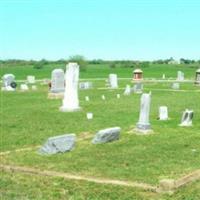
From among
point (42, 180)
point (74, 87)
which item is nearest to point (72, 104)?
point (74, 87)

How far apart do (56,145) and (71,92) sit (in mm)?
11638

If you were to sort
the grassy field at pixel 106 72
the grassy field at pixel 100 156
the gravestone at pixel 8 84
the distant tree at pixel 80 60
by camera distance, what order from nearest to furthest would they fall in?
the grassy field at pixel 100 156, the gravestone at pixel 8 84, the grassy field at pixel 106 72, the distant tree at pixel 80 60

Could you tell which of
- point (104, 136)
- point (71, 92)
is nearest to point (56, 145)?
point (104, 136)

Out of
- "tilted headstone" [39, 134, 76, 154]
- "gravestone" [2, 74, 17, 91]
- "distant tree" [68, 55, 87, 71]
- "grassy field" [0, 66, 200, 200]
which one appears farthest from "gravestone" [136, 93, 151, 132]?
"distant tree" [68, 55, 87, 71]

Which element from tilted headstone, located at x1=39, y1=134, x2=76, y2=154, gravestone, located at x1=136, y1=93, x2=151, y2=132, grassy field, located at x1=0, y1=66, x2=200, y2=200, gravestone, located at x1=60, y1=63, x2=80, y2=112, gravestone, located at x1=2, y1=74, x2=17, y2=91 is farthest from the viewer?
gravestone, located at x1=2, y1=74, x2=17, y2=91

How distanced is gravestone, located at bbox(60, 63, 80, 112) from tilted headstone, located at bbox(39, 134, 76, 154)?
10.8 meters

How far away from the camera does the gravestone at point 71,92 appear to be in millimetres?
23859

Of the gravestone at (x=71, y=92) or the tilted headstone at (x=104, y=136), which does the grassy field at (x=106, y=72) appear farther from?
the tilted headstone at (x=104, y=136)

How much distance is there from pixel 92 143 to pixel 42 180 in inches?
169

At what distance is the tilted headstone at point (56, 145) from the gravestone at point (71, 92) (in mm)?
10847

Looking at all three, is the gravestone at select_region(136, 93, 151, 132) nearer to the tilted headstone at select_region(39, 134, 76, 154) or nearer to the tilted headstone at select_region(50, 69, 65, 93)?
the tilted headstone at select_region(39, 134, 76, 154)

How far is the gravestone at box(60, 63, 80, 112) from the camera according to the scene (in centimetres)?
2386

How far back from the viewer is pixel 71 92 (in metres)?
24.0

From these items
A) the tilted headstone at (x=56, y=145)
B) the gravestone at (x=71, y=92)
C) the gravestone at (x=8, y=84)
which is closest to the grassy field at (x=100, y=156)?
the tilted headstone at (x=56, y=145)
